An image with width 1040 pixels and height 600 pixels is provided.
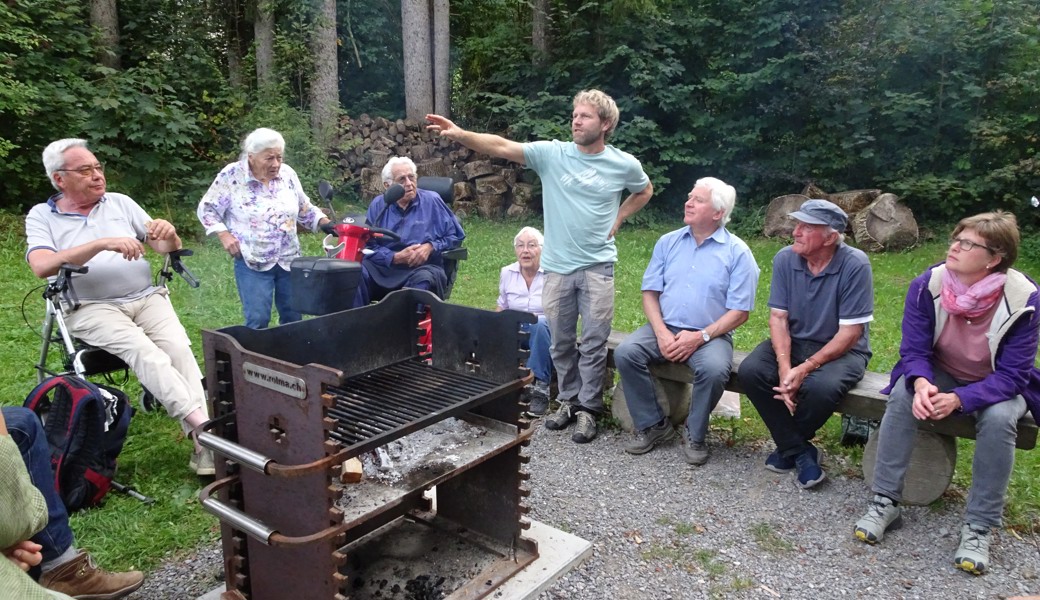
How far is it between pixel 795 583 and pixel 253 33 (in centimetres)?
1225

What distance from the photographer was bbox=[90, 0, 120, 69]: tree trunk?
10.1 m

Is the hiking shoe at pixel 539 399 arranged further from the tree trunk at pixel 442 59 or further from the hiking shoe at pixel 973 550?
the tree trunk at pixel 442 59

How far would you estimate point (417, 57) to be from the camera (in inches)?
473

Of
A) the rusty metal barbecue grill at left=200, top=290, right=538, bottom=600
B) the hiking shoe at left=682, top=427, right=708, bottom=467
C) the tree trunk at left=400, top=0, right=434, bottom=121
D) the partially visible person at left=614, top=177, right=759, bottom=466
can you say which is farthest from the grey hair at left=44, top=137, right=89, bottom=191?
the tree trunk at left=400, top=0, right=434, bottom=121

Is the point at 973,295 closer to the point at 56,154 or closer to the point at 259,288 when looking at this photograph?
the point at 259,288

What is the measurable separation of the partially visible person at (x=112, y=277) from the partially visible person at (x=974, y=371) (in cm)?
296

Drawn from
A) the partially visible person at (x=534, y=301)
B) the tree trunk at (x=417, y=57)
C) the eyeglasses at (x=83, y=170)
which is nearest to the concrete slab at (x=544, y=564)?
the partially visible person at (x=534, y=301)

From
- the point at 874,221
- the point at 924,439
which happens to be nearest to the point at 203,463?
the point at 924,439

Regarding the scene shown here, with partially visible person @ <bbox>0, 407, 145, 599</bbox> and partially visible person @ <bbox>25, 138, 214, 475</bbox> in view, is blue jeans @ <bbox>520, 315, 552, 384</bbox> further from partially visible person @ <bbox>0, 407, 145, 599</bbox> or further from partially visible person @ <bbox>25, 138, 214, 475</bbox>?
partially visible person @ <bbox>0, 407, 145, 599</bbox>

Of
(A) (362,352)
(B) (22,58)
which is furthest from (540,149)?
(B) (22,58)

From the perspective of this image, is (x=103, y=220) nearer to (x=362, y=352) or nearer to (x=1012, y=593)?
(x=362, y=352)

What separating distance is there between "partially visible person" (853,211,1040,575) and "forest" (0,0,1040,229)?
7520 mm

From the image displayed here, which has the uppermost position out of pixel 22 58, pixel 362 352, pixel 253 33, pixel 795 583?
pixel 253 33

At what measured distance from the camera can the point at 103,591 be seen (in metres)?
2.52
